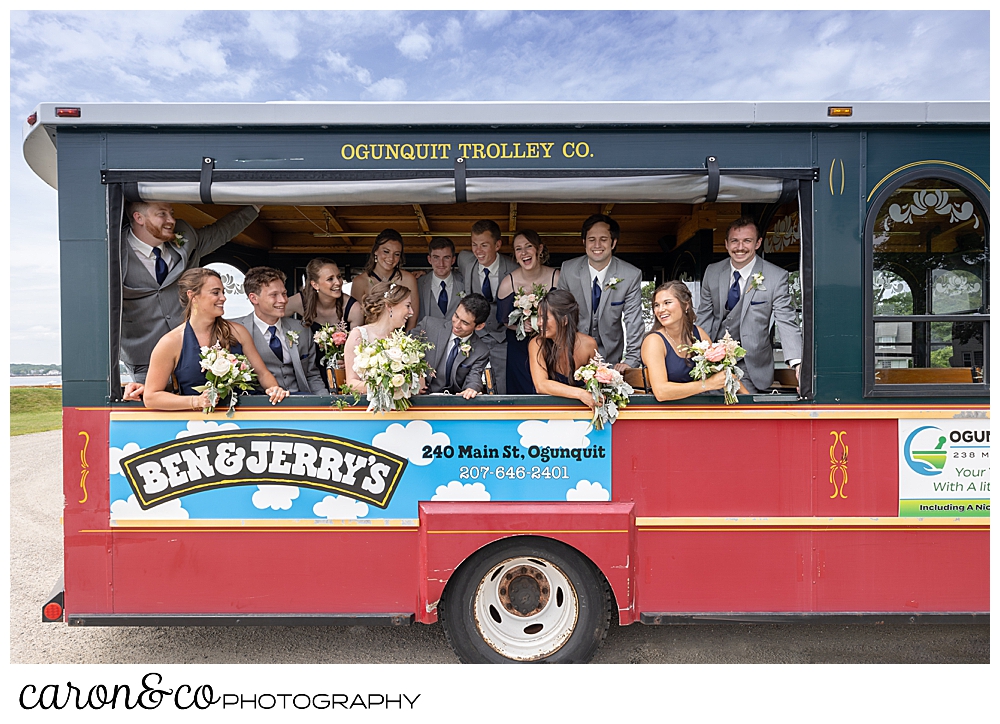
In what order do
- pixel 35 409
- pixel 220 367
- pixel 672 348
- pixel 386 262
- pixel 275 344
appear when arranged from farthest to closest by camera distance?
pixel 35 409 → pixel 386 262 → pixel 275 344 → pixel 672 348 → pixel 220 367

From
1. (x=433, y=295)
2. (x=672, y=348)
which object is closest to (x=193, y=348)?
(x=433, y=295)

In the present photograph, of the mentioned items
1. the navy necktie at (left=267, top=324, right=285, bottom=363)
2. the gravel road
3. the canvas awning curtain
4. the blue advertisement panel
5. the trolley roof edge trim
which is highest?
the trolley roof edge trim

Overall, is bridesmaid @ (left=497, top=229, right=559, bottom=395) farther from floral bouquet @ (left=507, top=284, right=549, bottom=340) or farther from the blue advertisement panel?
the blue advertisement panel

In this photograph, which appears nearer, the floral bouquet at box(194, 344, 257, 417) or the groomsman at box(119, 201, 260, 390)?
the floral bouquet at box(194, 344, 257, 417)

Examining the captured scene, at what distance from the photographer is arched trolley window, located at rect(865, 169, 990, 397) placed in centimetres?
294

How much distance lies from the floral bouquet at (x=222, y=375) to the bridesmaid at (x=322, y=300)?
1.05m

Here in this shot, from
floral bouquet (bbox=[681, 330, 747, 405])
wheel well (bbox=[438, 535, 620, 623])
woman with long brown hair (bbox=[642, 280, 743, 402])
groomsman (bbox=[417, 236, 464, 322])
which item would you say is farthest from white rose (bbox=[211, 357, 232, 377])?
floral bouquet (bbox=[681, 330, 747, 405])

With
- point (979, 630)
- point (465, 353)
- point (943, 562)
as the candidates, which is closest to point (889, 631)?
point (979, 630)

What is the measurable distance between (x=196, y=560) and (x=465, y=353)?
1.88m

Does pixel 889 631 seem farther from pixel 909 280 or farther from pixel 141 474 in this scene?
pixel 141 474

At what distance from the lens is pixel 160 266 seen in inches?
128

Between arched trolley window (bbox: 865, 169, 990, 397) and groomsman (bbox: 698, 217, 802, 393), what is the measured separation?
1.46 ft

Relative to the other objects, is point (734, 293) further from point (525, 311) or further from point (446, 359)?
point (446, 359)

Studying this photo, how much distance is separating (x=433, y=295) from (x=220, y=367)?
1665 millimetres
